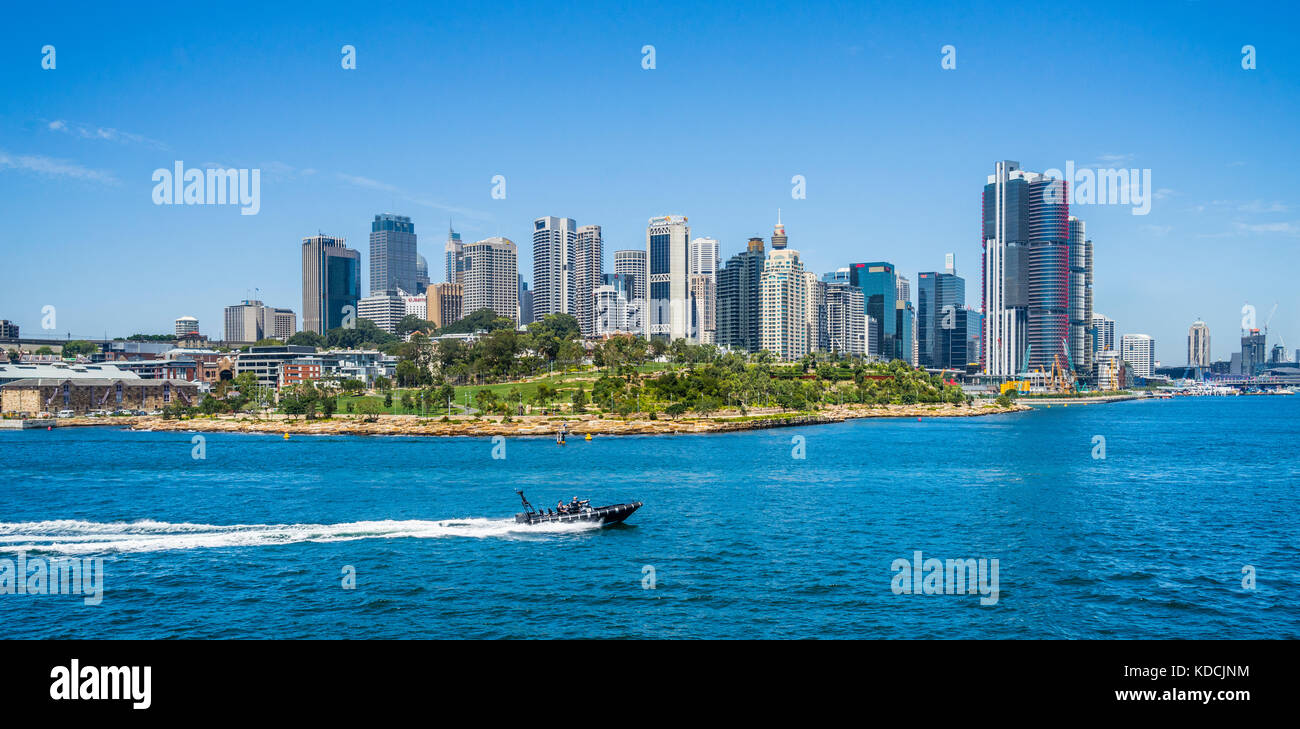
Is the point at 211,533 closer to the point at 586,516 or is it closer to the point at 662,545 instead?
the point at 586,516

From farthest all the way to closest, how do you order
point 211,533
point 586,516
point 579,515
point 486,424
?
point 486,424, point 586,516, point 579,515, point 211,533

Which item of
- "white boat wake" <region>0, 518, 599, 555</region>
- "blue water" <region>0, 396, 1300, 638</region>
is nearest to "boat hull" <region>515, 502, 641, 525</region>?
"white boat wake" <region>0, 518, 599, 555</region>

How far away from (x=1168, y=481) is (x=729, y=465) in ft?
109

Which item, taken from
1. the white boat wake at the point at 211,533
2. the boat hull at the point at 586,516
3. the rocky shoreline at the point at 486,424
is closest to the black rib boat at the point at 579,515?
the boat hull at the point at 586,516

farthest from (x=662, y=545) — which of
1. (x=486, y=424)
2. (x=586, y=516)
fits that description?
(x=486, y=424)

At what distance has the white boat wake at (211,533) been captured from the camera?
3744cm

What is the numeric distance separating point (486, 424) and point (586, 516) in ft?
239

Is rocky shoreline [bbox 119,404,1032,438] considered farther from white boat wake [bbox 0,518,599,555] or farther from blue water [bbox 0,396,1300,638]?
white boat wake [bbox 0,518,599,555]

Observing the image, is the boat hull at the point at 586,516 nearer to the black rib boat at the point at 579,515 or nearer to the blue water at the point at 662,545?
the black rib boat at the point at 579,515

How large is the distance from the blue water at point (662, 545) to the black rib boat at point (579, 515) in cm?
94

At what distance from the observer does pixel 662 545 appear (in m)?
38.0
